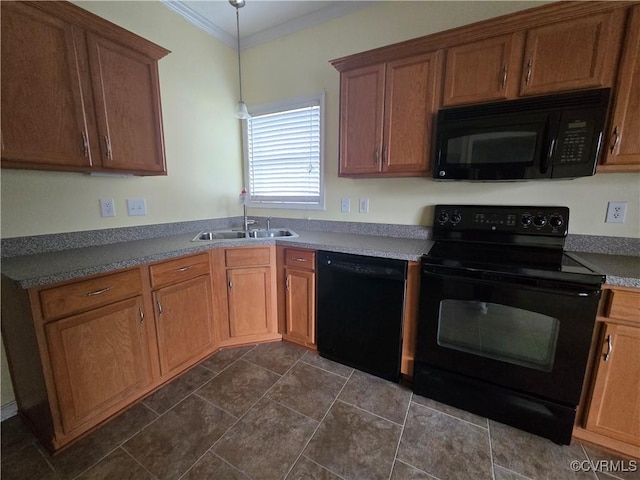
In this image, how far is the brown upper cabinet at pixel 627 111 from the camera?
1.27 meters

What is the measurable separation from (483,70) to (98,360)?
2.78 meters

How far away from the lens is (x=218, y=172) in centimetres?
271

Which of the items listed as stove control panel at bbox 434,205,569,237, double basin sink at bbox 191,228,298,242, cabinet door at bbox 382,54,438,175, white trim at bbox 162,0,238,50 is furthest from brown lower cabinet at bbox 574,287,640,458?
white trim at bbox 162,0,238,50

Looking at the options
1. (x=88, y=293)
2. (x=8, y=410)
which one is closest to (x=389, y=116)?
(x=88, y=293)

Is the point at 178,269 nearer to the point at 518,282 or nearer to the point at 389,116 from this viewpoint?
the point at 389,116

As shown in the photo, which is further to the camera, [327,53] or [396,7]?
[327,53]

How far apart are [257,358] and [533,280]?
1.93 metres

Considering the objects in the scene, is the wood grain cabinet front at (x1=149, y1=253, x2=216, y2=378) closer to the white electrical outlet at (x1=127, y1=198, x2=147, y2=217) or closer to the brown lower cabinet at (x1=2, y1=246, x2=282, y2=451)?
the brown lower cabinet at (x1=2, y1=246, x2=282, y2=451)

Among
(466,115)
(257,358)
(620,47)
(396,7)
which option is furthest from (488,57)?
(257,358)

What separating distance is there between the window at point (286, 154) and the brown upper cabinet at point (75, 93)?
111 centimetres

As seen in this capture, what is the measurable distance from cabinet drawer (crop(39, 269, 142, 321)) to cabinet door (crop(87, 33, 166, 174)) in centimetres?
73

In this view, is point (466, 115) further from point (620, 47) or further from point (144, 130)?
point (144, 130)

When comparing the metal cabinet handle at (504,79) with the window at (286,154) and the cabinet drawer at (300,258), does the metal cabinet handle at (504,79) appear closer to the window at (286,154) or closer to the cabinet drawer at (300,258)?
the window at (286,154)

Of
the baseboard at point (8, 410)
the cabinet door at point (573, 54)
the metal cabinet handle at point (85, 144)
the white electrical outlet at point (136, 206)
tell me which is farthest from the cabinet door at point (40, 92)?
the cabinet door at point (573, 54)
